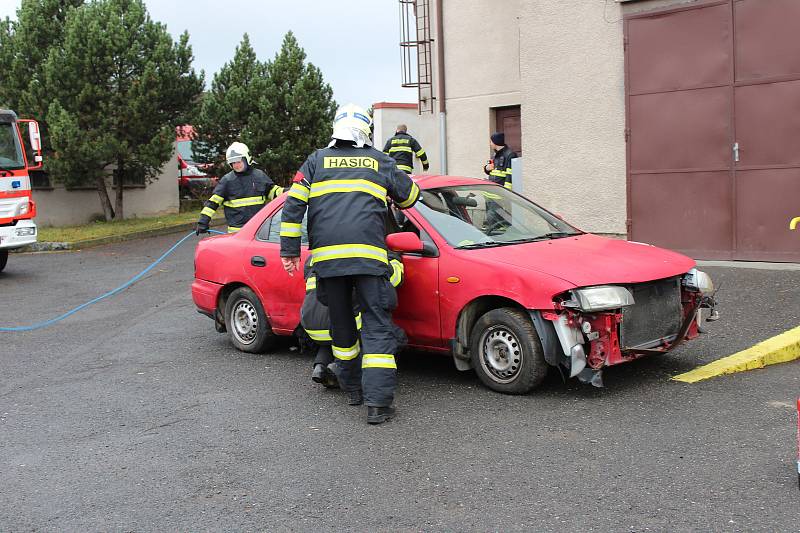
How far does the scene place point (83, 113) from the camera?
21500 mm

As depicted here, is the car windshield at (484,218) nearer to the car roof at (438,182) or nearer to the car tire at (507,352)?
the car roof at (438,182)

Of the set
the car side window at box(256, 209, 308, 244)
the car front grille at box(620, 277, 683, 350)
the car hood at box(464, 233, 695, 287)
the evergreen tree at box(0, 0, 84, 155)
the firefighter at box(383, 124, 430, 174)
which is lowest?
the car front grille at box(620, 277, 683, 350)

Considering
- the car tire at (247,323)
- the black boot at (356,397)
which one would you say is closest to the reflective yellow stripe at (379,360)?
the black boot at (356,397)

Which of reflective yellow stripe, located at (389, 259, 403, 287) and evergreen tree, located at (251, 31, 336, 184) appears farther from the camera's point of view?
evergreen tree, located at (251, 31, 336, 184)

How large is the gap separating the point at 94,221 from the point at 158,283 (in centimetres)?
1191

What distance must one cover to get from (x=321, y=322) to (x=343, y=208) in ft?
3.01

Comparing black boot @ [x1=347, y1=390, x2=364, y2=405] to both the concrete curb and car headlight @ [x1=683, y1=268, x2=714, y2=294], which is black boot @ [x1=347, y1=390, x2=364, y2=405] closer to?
car headlight @ [x1=683, y1=268, x2=714, y2=294]

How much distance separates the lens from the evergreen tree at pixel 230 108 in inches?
984

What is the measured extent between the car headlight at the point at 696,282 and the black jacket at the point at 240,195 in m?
4.96

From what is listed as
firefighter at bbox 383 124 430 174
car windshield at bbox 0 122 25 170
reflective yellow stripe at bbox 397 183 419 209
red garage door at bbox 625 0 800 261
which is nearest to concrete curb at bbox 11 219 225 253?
car windshield at bbox 0 122 25 170

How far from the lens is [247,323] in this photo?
7875 millimetres

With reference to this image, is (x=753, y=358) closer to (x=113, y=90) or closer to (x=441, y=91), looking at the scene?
(x=441, y=91)

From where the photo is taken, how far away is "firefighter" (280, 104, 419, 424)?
5.74 metres

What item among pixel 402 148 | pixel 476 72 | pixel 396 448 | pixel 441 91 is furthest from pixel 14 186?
pixel 396 448
